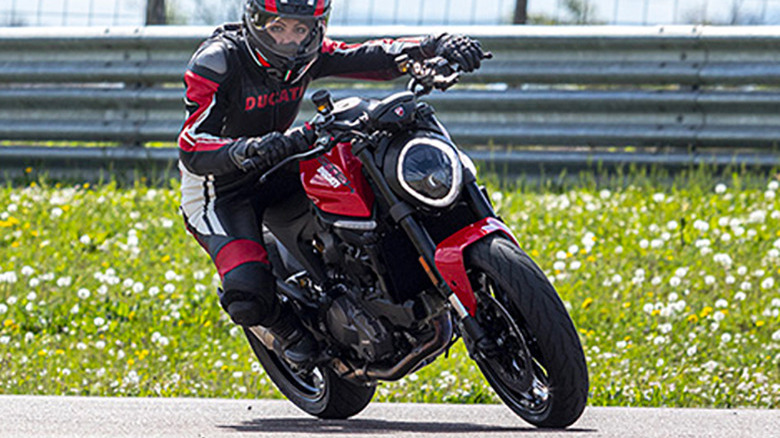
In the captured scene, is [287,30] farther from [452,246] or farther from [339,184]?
[452,246]

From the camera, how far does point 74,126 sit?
9961mm

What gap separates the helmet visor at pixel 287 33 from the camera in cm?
532

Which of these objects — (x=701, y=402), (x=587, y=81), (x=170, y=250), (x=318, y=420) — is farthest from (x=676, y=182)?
(x=318, y=420)

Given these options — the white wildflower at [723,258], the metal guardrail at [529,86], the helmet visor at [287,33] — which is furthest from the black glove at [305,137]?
the metal guardrail at [529,86]

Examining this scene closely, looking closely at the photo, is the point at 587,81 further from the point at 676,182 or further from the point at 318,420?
the point at 318,420

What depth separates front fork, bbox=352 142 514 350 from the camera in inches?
184

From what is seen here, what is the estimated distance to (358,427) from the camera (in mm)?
5383

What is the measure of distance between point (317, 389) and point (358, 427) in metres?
0.86

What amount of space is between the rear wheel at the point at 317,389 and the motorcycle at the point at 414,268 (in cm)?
33

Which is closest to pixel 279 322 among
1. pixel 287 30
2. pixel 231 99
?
pixel 231 99

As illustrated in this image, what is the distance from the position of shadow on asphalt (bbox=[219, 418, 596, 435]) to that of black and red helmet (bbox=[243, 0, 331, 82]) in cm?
146

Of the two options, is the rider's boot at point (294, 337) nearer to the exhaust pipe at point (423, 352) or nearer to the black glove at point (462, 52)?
the exhaust pipe at point (423, 352)

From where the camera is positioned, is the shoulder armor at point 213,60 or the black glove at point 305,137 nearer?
the black glove at point 305,137

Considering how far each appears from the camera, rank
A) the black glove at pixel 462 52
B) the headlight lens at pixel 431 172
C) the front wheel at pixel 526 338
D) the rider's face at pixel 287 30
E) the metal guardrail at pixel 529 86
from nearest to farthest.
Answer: the front wheel at pixel 526 338 < the headlight lens at pixel 431 172 < the black glove at pixel 462 52 < the rider's face at pixel 287 30 < the metal guardrail at pixel 529 86
